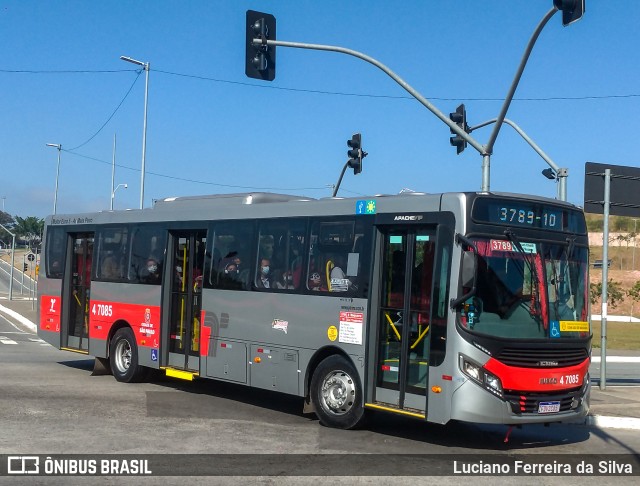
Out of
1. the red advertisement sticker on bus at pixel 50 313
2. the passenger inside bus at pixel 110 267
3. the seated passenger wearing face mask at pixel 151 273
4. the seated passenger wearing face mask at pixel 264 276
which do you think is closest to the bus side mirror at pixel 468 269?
the seated passenger wearing face mask at pixel 264 276

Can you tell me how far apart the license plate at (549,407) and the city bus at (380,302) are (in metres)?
0.01

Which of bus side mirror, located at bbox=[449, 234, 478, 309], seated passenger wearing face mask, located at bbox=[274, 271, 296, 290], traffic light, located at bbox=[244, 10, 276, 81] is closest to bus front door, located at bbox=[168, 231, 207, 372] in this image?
seated passenger wearing face mask, located at bbox=[274, 271, 296, 290]

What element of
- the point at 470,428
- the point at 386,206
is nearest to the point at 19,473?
the point at 386,206

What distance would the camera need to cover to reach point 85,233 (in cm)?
1772

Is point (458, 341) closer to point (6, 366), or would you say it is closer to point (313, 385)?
point (313, 385)

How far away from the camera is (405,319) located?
427 inches

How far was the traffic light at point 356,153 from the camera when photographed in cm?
2028

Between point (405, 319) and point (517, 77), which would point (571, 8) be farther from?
point (405, 319)

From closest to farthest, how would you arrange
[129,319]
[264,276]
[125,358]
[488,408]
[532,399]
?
[488,408], [532,399], [264,276], [129,319], [125,358]

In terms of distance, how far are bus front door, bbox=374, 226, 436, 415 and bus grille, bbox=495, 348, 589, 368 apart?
3.26 ft

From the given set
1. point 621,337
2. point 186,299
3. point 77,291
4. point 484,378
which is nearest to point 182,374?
point 186,299

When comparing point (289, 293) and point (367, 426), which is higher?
point (289, 293)

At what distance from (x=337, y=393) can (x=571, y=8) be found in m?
6.34

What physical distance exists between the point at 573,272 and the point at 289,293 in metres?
4.04
